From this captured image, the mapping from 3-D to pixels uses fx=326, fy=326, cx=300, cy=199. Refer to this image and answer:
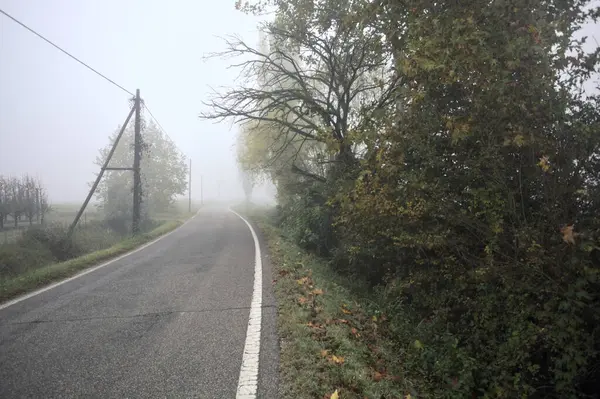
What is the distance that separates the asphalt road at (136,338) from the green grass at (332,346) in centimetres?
19

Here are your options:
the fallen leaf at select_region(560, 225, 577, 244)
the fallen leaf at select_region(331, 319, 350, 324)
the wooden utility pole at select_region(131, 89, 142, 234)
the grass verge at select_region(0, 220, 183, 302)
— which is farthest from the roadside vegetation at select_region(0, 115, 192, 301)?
the fallen leaf at select_region(560, 225, 577, 244)

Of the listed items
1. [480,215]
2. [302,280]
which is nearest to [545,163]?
[480,215]

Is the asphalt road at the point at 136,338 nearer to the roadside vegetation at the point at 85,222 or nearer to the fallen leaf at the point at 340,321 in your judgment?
the fallen leaf at the point at 340,321

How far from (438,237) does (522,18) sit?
279 centimetres

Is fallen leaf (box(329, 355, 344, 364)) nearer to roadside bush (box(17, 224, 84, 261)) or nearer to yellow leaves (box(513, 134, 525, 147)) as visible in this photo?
yellow leaves (box(513, 134, 525, 147))

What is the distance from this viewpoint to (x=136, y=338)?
353 cm

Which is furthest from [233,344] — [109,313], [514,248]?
[514,248]

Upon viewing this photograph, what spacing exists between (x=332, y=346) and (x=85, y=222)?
69.3 feet

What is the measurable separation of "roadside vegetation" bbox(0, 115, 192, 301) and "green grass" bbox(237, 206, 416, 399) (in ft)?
16.6

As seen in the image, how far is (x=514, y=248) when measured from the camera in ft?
12.1

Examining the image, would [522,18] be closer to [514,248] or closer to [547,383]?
[514,248]

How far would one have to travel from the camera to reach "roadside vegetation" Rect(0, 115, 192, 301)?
8719 mm

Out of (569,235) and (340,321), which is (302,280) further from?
(569,235)

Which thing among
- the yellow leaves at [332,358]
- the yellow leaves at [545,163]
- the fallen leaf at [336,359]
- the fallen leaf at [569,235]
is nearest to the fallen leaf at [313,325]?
the yellow leaves at [332,358]
